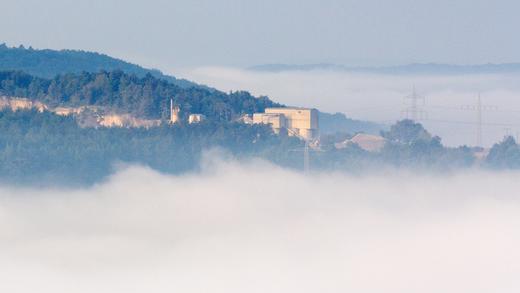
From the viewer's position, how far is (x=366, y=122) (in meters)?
85.8

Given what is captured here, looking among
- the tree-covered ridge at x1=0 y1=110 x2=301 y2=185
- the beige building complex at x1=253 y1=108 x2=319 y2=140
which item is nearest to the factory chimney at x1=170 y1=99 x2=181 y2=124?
the tree-covered ridge at x1=0 y1=110 x2=301 y2=185

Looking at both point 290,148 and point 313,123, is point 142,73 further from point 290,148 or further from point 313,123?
point 290,148

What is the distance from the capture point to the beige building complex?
208 feet

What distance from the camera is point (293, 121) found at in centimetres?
6462

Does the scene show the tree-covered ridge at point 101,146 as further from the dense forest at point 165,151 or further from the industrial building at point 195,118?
→ the industrial building at point 195,118

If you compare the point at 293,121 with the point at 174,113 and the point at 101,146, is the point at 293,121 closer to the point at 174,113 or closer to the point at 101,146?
the point at 174,113

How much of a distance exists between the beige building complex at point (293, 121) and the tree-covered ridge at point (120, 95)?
1319 millimetres

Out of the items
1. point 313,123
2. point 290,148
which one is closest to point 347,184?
point 290,148

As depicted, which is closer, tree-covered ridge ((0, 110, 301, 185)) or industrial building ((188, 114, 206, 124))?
tree-covered ridge ((0, 110, 301, 185))

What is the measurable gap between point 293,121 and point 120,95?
5659 millimetres

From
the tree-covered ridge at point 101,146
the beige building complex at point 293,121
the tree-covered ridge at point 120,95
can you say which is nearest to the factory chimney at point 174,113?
the tree-covered ridge at point 120,95

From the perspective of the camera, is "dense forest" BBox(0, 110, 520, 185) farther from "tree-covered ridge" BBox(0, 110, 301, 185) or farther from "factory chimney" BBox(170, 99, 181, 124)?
"factory chimney" BBox(170, 99, 181, 124)

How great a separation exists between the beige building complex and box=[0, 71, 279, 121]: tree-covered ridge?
1.32 m

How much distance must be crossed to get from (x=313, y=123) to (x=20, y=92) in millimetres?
9026
